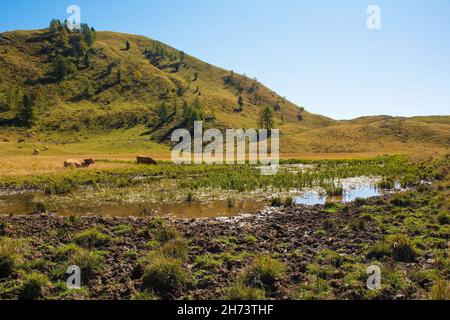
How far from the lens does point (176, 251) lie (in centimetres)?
1244

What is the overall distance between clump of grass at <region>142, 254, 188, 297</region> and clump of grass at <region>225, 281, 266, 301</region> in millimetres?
1543

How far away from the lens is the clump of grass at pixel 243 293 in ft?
29.6

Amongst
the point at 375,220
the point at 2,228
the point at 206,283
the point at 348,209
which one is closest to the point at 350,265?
the point at 206,283

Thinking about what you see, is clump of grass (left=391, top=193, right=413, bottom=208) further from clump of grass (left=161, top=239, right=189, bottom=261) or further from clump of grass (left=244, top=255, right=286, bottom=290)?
clump of grass (left=161, top=239, right=189, bottom=261)

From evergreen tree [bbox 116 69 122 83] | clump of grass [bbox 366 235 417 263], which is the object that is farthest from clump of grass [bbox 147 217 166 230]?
evergreen tree [bbox 116 69 122 83]

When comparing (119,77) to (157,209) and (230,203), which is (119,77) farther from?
(157,209)

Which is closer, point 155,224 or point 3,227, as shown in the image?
point 3,227

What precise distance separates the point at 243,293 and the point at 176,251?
402 centimetres

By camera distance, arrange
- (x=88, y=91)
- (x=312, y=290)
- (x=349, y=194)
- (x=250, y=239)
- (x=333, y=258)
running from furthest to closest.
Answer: (x=88, y=91) < (x=349, y=194) < (x=250, y=239) < (x=333, y=258) < (x=312, y=290)

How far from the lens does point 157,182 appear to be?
3866cm

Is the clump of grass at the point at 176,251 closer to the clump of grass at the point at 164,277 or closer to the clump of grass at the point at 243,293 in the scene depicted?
the clump of grass at the point at 164,277

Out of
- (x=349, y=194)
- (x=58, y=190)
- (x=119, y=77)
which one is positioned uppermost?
(x=119, y=77)

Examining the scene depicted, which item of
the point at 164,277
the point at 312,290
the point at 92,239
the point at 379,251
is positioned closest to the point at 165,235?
the point at 92,239

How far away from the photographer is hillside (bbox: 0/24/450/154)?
10969 centimetres
